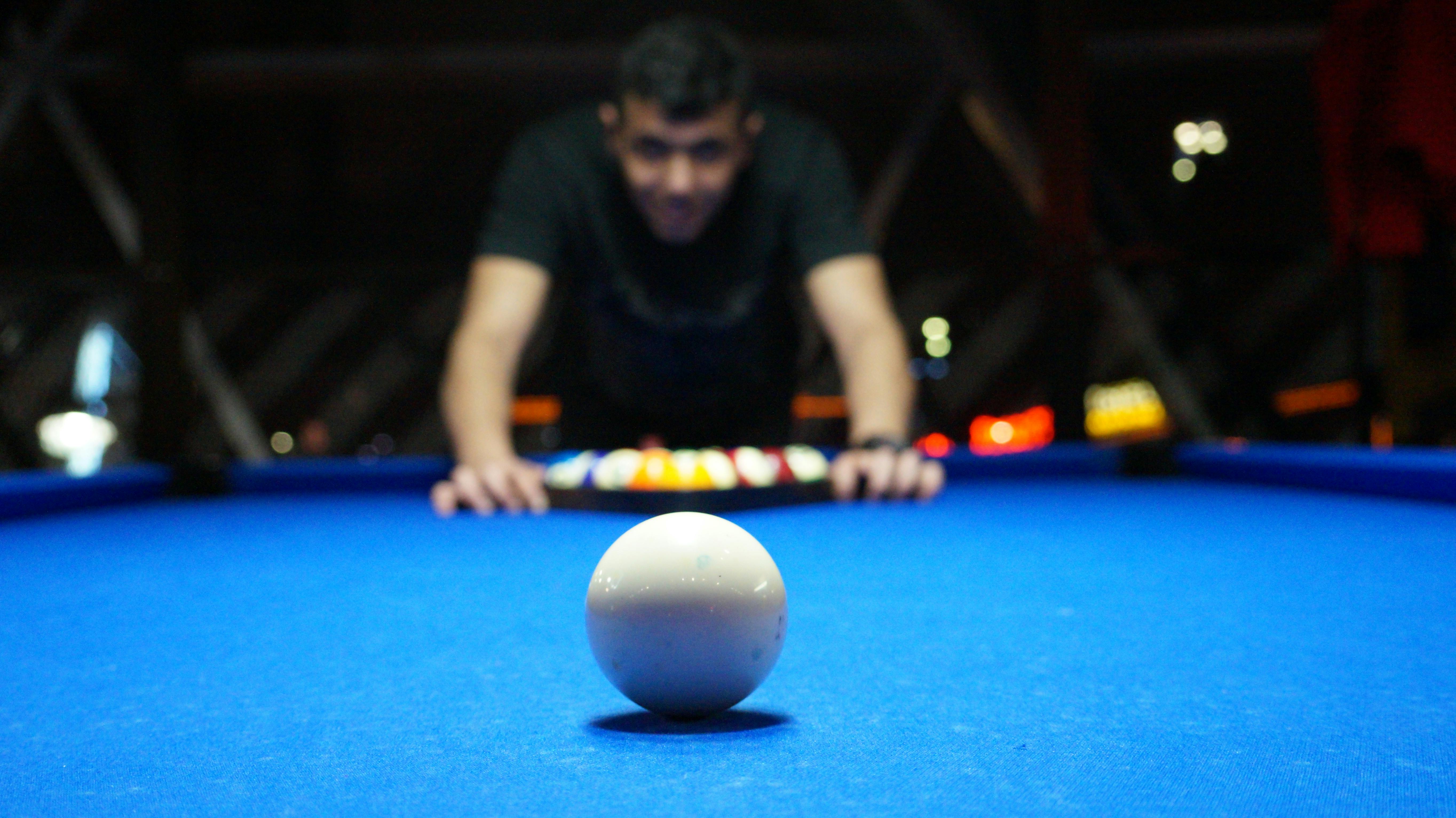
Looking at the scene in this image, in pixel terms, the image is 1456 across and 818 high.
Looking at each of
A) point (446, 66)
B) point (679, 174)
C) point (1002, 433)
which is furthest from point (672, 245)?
point (1002, 433)

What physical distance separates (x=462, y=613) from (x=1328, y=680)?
3.17ft

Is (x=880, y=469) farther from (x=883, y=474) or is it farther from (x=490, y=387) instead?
(x=490, y=387)

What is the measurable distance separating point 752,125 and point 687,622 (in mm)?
2487

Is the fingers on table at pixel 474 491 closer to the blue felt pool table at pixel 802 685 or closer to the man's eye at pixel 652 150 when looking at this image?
the blue felt pool table at pixel 802 685

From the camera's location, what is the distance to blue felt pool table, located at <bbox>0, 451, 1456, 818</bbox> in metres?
0.79

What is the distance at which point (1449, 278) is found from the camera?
4160 millimetres

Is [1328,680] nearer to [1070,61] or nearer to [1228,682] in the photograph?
[1228,682]

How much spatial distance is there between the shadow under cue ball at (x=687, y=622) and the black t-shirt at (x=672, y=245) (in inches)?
91.8

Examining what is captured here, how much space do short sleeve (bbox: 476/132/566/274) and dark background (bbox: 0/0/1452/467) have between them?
159 centimetres

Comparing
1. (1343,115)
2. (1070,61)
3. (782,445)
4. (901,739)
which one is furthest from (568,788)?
(1070,61)

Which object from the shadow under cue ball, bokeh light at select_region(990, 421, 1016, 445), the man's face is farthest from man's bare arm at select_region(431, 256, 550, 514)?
bokeh light at select_region(990, 421, 1016, 445)

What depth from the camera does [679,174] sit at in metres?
3.12

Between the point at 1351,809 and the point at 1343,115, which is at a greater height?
the point at 1343,115

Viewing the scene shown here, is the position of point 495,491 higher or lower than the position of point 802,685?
higher
